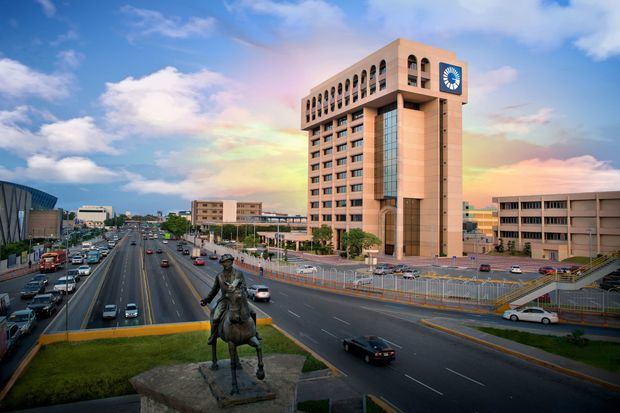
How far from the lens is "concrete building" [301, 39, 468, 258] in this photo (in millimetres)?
84688

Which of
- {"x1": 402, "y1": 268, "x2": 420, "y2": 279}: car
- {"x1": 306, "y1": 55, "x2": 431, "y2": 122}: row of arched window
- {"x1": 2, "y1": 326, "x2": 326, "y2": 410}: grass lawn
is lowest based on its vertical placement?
{"x1": 402, "y1": 268, "x2": 420, "y2": 279}: car

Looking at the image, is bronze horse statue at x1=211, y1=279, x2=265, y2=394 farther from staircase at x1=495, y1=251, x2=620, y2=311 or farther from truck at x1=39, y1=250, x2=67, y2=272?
truck at x1=39, y1=250, x2=67, y2=272

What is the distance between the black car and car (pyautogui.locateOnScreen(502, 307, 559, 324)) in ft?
129

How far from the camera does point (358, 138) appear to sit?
95062 mm

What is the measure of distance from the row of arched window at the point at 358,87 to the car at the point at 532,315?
6309 centimetres

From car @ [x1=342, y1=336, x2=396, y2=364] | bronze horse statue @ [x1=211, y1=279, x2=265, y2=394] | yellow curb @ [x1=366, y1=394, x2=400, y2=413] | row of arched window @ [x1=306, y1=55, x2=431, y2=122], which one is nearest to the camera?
bronze horse statue @ [x1=211, y1=279, x2=265, y2=394]

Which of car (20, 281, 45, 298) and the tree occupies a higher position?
the tree

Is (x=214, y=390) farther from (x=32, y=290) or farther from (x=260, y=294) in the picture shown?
(x=32, y=290)

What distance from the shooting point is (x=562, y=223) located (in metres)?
85.1

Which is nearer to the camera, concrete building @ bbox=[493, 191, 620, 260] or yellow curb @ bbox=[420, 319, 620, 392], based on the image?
yellow curb @ bbox=[420, 319, 620, 392]

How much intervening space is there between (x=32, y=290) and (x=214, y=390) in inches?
1634

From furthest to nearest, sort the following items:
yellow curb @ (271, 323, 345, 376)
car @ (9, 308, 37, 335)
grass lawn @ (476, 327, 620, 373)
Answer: car @ (9, 308, 37, 335), grass lawn @ (476, 327, 620, 373), yellow curb @ (271, 323, 345, 376)

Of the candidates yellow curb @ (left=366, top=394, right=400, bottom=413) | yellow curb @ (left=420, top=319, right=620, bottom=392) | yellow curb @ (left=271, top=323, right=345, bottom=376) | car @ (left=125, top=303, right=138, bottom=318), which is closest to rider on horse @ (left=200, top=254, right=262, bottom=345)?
yellow curb @ (left=366, top=394, right=400, bottom=413)

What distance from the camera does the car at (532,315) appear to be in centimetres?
3102
